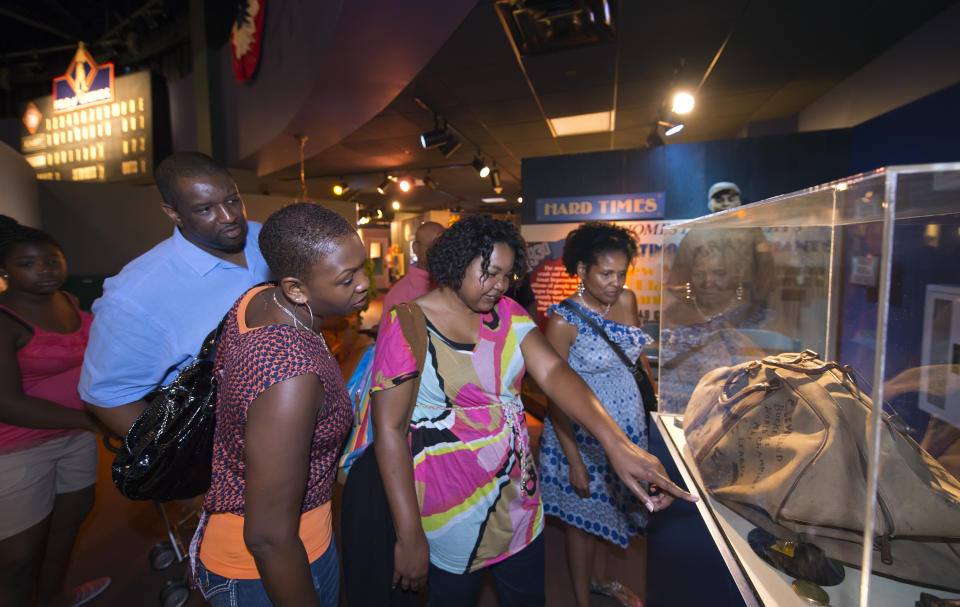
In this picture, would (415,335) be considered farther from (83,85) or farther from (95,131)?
(83,85)

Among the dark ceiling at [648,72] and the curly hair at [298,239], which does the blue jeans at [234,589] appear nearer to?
the curly hair at [298,239]

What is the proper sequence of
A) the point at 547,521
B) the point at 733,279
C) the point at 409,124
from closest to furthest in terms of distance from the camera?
the point at 733,279
the point at 547,521
the point at 409,124

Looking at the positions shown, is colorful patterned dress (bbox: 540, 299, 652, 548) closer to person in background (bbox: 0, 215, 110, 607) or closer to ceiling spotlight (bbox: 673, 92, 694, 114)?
person in background (bbox: 0, 215, 110, 607)

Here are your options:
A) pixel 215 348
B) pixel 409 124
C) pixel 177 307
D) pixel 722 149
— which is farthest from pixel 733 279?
pixel 409 124

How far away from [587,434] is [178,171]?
194 centimetres

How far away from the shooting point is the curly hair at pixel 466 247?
1379mm

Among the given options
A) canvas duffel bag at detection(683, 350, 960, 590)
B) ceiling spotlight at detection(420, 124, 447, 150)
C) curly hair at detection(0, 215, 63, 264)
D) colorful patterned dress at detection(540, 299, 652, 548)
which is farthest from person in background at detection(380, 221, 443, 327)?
ceiling spotlight at detection(420, 124, 447, 150)

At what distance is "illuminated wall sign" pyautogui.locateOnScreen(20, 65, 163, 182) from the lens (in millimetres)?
6094

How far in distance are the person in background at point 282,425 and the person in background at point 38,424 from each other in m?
1.21

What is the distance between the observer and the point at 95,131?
6500 millimetres

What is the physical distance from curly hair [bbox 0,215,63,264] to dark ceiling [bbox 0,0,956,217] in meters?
2.89

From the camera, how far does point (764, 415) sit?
0.88 m

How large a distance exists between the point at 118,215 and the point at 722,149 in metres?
7.89

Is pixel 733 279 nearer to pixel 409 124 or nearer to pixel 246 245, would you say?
pixel 246 245
